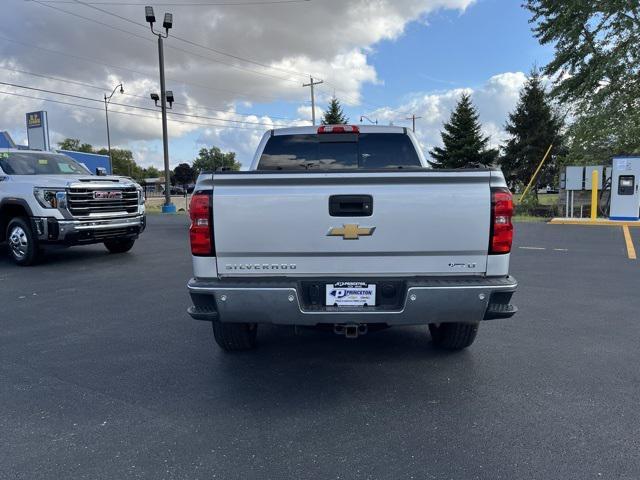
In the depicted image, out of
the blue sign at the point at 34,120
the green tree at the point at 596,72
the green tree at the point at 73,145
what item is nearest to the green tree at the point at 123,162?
the green tree at the point at 73,145

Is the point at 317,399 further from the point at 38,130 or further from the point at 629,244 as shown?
the point at 38,130

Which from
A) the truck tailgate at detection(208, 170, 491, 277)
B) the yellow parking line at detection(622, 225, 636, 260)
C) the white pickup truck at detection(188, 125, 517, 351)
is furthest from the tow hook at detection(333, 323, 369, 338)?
the yellow parking line at detection(622, 225, 636, 260)

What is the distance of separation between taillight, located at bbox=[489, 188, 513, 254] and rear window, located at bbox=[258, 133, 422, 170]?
1872mm

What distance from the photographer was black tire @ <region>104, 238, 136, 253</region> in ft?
32.9

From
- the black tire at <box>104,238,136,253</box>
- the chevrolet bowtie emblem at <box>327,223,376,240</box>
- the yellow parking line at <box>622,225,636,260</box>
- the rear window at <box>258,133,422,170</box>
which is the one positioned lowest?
the yellow parking line at <box>622,225,636,260</box>

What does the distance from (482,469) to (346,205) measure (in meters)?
1.73

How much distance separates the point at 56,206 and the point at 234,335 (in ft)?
19.0

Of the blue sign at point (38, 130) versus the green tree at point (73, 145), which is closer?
the blue sign at point (38, 130)

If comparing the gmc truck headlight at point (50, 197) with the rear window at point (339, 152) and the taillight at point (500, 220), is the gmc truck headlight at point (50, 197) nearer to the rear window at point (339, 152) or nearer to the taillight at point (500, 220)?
the rear window at point (339, 152)

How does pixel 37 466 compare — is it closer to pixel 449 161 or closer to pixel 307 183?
pixel 307 183

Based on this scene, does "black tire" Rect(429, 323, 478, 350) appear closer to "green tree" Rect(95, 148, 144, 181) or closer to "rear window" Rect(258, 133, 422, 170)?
"rear window" Rect(258, 133, 422, 170)

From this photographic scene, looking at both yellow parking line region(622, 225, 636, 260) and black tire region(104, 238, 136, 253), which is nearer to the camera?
yellow parking line region(622, 225, 636, 260)

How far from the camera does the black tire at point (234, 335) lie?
3.85 meters

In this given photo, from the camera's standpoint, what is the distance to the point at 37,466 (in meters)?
2.54
